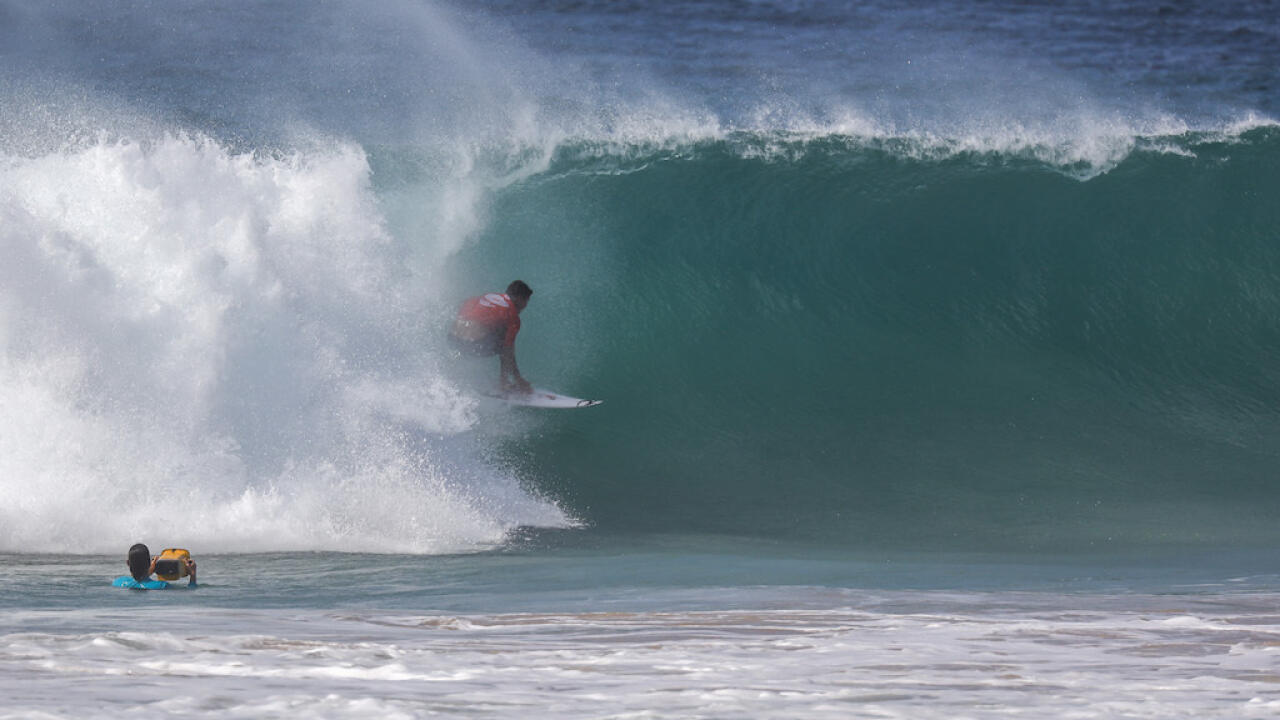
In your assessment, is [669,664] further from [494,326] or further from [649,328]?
[649,328]

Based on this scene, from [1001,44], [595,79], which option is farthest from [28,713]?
[1001,44]

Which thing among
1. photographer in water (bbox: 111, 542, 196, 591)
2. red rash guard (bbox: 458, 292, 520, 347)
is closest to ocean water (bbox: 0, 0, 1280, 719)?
photographer in water (bbox: 111, 542, 196, 591)

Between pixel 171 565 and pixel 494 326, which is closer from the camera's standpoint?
pixel 171 565

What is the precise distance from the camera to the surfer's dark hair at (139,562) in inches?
229

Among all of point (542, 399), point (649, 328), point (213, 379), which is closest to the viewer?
point (213, 379)

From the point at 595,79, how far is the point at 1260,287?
34.9 ft

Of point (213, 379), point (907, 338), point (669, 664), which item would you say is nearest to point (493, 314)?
point (213, 379)

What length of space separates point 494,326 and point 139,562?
3.41m

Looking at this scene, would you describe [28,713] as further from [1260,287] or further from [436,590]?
[1260,287]

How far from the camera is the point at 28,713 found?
3.41 metres

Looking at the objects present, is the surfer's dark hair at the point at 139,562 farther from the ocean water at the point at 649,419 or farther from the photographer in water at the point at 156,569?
the ocean water at the point at 649,419

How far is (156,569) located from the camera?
588 cm

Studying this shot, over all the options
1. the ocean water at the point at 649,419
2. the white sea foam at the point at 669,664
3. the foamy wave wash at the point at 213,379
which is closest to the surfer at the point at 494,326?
the ocean water at the point at 649,419

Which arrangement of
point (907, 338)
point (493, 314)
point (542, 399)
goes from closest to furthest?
point (493, 314) < point (542, 399) < point (907, 338)
